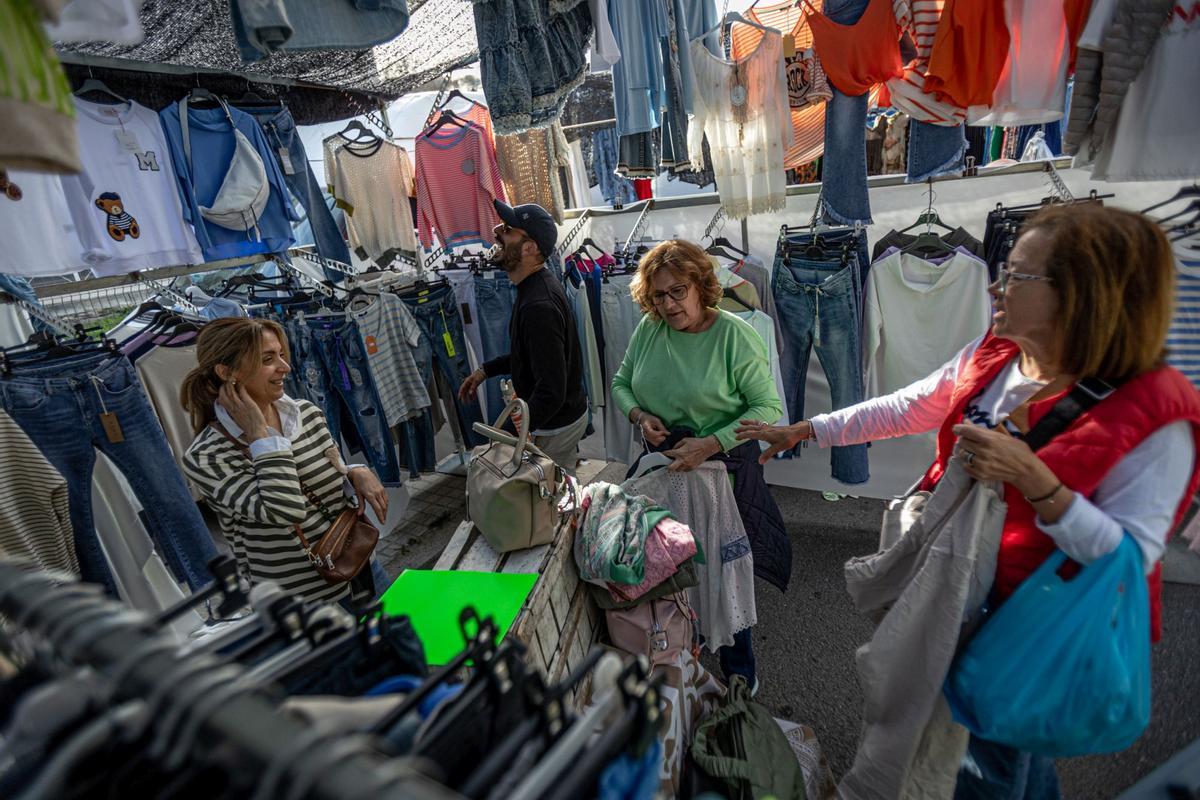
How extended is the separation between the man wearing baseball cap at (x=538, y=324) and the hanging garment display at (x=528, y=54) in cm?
48

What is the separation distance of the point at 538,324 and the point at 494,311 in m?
1.51

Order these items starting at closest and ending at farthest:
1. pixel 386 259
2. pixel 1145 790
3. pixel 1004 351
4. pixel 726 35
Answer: pixel 1145 790
pixel 1004 351
pixel 726 35
pixel 386 259

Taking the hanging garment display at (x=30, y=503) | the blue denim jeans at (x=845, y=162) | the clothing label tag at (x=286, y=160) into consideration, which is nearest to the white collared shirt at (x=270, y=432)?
the hanging garment display at (x=30, y=503)

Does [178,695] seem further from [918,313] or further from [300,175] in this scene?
[300,175]

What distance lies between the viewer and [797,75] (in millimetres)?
3291

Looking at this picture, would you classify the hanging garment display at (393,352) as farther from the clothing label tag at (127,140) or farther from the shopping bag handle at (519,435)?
the shopping bag handle at (519,435)

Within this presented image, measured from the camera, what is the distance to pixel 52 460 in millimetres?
2381

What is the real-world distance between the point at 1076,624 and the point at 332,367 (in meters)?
3.73

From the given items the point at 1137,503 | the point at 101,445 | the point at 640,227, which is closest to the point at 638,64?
the point at 640,227

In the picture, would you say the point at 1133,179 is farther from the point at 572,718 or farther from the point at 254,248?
the point at 254,248

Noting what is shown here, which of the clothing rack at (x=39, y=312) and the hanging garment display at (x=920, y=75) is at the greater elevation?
the hanging garment display at (x=920, y=75)

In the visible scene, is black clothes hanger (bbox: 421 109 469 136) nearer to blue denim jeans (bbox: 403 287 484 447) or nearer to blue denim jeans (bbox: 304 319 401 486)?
blue denim jeans (bbox: 403 287 484 447)

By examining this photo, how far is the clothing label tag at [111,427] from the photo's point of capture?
2.44 meters

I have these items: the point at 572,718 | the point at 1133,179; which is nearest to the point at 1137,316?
the point at 572,718
